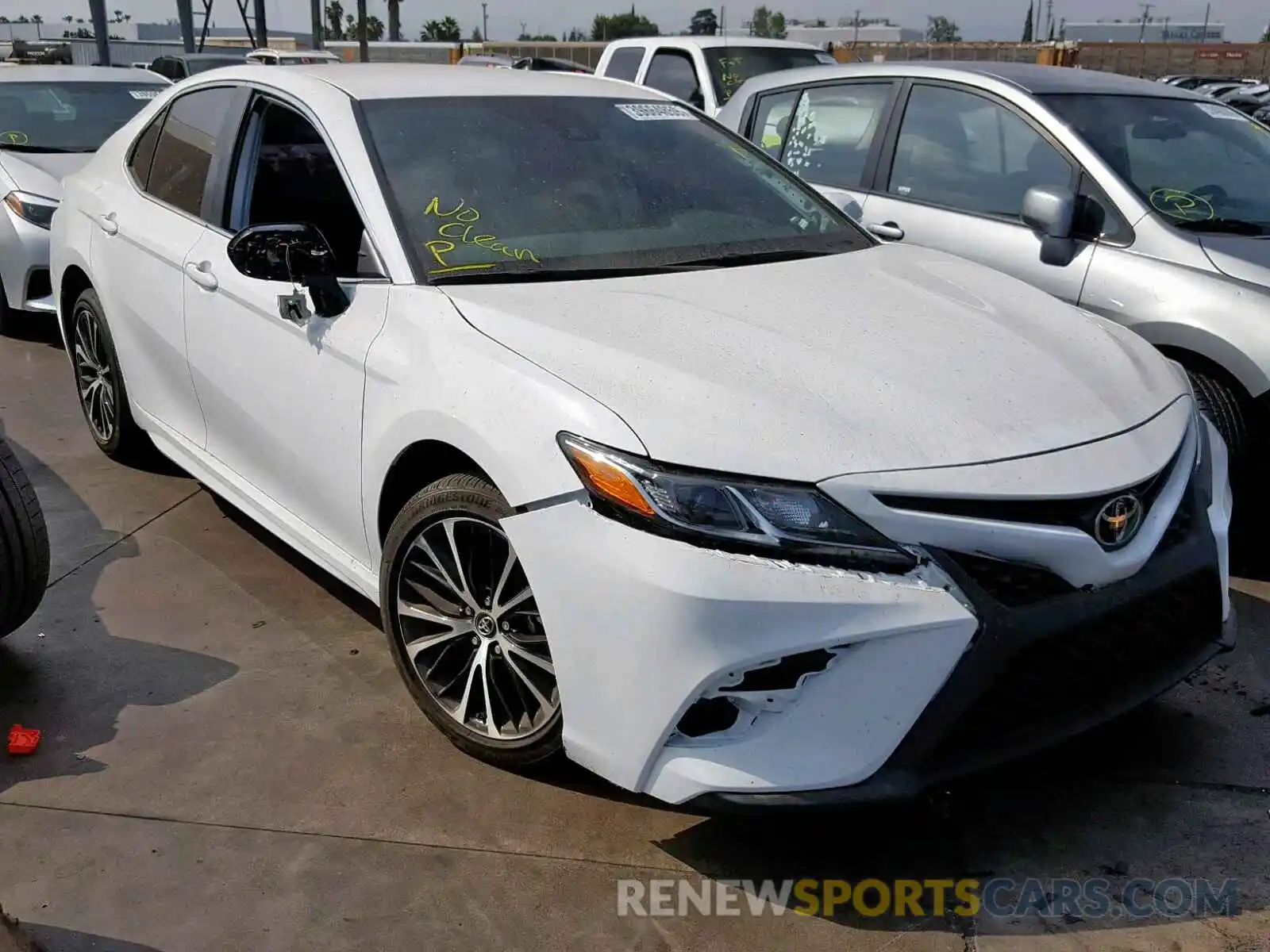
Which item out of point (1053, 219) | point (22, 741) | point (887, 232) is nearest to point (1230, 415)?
point (1053, 219)

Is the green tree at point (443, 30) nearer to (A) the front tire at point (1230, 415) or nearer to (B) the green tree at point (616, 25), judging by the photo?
(B) the green tree at point (616, 25)

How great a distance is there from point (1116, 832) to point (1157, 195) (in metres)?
2.70

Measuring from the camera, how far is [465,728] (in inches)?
116

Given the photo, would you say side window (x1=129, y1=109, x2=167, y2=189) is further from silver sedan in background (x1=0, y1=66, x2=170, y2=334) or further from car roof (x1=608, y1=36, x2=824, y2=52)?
car roof (x1=608, y1=36, x2=824, y2=52)

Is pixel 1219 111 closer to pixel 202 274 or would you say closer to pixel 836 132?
pixel 836 132

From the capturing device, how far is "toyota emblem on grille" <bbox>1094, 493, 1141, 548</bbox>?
248cm

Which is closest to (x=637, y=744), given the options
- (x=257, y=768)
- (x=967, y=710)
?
(x=967, y=710)

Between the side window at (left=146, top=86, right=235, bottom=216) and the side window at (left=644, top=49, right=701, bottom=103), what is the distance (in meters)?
6.88

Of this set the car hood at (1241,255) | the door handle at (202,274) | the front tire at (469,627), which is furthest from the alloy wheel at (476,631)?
the car hood at (1241,255)

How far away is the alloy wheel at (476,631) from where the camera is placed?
2.72m

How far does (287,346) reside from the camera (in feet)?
11.1

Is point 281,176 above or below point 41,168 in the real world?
above

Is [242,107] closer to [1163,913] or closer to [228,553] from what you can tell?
[228,553]

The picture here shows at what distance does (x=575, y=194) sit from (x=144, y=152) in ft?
6.87
